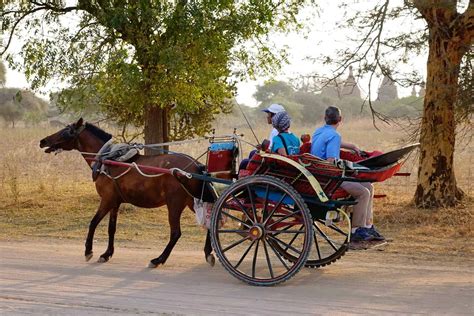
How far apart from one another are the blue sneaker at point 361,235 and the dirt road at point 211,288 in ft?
1.51

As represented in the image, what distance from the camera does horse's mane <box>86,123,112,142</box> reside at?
1027 centimetres

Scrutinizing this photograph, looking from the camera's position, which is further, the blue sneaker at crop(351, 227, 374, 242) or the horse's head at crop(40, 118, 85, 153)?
the horse's head at crop(40, 118, 85, 153)

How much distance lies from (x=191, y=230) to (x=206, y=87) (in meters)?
2.77

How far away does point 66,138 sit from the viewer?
10.4 metres

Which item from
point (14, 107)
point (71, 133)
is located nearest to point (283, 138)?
point (71, 133)

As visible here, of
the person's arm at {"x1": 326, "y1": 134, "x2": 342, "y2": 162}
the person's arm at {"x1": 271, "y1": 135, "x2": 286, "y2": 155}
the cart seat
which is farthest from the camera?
the cart seat

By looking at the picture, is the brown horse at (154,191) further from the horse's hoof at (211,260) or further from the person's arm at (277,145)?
the person's arm at (277,145)

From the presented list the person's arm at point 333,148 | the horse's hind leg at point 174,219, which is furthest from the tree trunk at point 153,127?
the person's arm at point 333,148

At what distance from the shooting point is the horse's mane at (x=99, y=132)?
33.7 feet

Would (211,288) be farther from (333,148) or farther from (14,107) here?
(14,107)

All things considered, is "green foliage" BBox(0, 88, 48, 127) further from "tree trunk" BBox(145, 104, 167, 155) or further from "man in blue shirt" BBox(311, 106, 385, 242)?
"man in blue shirt" BBox(311, 106, 385, 242)

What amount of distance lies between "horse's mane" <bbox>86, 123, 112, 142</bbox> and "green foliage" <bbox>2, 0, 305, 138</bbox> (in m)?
3.11

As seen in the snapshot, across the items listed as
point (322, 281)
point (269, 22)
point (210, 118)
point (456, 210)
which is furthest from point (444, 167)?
point (322, 281)

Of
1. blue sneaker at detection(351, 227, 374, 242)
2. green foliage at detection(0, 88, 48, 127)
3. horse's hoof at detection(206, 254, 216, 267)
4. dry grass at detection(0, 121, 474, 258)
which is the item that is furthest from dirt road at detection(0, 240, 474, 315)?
green foliage at detection(0, 88, 48, 127)
